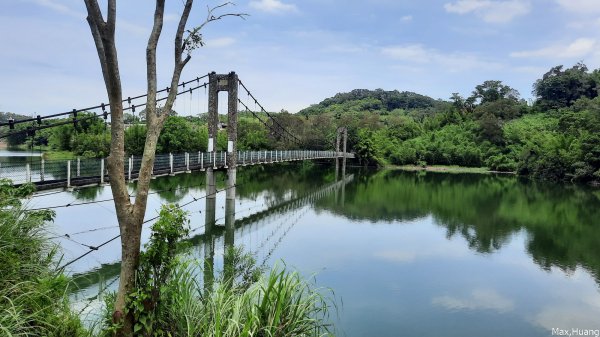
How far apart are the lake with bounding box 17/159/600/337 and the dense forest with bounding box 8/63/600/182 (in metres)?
10.9

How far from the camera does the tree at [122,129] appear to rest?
3088 mm

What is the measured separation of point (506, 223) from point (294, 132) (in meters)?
29.3

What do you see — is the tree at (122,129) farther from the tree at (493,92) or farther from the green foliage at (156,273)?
the tree at (493,92)

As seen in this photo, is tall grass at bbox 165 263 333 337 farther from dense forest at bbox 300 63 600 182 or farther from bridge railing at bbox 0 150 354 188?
dense forest at bbox 300 63 600 182

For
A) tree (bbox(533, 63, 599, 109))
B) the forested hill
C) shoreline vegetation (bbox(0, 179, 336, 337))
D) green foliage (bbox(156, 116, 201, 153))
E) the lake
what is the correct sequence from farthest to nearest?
the forested hill
tree (bbox(533, 63, 599, 109))
green foliage (bbox(156, 116, 201, 153))
the lake
shoreline vegetation (bbox(0, 179, 336, 337))

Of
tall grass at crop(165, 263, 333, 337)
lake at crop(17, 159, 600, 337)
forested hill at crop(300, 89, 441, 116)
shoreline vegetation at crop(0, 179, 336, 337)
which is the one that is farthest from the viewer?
forested hill at crop(300, 89, 441, 116)

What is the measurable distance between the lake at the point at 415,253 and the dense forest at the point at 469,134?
1093cm

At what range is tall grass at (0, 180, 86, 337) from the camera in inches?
105

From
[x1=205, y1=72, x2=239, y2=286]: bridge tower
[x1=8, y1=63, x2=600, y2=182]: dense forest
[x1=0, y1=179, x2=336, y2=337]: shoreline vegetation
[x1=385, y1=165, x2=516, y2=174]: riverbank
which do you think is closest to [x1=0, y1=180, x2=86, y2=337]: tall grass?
[x1=0, y1=179, x2=336, y2=337]: shoreline vegetation

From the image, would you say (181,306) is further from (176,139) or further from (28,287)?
(176,139)

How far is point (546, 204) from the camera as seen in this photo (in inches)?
812

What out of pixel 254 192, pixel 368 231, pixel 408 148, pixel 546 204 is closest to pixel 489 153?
pixel 408 148

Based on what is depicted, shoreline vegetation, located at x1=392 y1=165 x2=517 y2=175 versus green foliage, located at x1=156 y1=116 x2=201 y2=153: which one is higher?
green foliage, located at x1=156 y1=116 x2=201 y2=153

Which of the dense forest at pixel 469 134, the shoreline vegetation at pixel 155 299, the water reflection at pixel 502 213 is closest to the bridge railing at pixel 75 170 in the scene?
the shoreline vegetation at pixel 155 299
